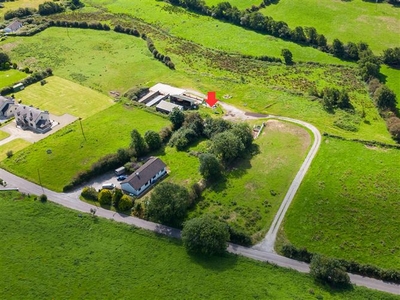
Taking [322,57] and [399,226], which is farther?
[322,57]

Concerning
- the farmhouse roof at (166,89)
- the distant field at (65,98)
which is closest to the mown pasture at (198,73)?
the farmhouse roof at (166,89)

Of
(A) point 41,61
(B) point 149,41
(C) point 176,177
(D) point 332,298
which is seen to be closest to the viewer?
(D) point 332,298

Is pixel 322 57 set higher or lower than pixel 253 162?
higher

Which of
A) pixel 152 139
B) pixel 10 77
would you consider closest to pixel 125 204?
pixel 152 139

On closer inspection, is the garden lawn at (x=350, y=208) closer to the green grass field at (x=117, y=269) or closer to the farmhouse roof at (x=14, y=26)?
the green grass field at (x=117, y=269)

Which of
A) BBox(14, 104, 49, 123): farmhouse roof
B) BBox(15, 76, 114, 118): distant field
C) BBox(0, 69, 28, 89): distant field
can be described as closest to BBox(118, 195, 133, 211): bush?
BBox(15, 76, 114, 118): distant field

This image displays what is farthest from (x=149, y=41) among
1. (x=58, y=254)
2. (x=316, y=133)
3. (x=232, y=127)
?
(x=58, y=254)

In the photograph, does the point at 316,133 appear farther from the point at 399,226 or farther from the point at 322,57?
the point at 322,57

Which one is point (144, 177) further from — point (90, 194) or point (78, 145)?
point (78, 145)
